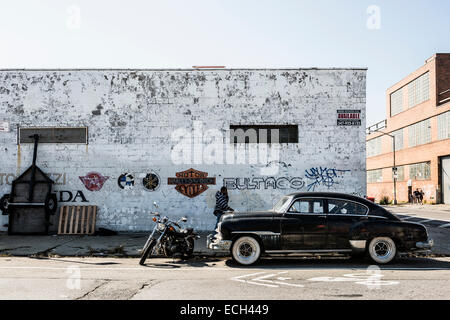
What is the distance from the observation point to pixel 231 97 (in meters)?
14.1

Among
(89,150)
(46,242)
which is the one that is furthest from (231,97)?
(46,242)

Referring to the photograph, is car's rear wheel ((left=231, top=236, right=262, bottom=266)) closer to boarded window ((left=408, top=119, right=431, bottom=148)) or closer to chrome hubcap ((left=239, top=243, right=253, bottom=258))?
chrome hubcap ((left=239, top=243, right=253, bottom=258))

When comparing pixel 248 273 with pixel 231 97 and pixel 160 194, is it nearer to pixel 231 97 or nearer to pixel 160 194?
pixel 160 194

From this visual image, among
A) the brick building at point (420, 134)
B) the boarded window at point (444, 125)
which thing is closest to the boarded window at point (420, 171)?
the brick building at point (420, 134)

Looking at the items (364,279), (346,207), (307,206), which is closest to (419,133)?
(346,207)

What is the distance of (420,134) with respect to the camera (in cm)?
4162

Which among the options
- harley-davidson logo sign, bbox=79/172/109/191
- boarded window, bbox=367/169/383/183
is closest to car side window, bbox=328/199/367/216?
harley-davidson logo sign, bbox=79/172/109/191

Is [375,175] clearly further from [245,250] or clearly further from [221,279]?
[221,279]

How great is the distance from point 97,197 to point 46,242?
8.38 feet

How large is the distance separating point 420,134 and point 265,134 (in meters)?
33.6

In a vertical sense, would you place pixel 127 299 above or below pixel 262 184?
below

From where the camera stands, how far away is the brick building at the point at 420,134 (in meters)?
36.8

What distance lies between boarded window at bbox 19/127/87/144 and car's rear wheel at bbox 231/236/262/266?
26.5ft

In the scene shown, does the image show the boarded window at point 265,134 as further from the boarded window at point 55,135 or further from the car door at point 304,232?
the car door at point 304,232
